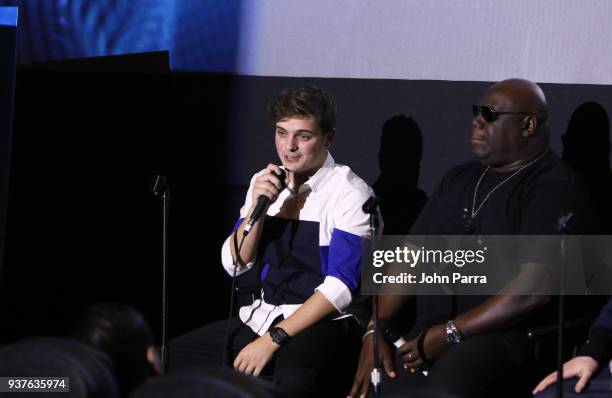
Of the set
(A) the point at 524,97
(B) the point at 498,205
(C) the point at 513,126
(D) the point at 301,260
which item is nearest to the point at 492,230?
(B) the point at 498,205

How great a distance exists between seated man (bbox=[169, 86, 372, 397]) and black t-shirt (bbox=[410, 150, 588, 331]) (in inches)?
11.7

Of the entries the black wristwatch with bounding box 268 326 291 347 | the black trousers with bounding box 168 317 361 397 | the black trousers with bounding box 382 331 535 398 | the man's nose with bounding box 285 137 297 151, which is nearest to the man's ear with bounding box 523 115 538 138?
the black trousers with bounding box 382 331 535 398

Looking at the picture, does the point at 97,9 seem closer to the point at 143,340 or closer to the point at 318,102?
the point at 318,102

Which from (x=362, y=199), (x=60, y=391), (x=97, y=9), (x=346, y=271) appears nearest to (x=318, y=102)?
(x=362, y=199)

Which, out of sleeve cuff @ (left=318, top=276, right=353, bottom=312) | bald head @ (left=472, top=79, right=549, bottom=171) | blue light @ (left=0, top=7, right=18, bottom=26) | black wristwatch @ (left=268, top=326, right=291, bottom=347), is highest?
blue light @ (left=0, top=7, right=18, bottom=26)

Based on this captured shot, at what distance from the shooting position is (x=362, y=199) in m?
3.18

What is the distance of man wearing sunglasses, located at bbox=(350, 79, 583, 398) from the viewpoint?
2.87 m

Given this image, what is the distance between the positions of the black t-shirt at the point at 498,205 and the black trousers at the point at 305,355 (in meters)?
0.35

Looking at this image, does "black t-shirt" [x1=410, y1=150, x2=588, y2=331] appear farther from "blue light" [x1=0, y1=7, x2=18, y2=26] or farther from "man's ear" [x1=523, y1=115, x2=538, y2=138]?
"blue light" [x1=0, y1=7, x2=18, y2=26]

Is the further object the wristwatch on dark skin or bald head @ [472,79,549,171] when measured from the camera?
bald head @ [472,79,549,171]

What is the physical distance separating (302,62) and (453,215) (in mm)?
1038

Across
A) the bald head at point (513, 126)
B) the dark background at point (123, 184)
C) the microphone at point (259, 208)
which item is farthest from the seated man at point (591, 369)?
the dark background at point (123, 184)

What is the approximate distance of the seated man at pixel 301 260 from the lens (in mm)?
3068

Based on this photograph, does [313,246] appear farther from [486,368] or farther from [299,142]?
[486,368]
